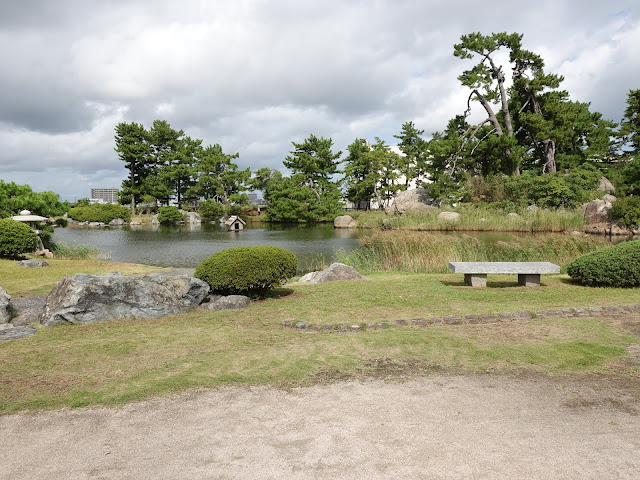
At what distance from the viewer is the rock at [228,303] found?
24.7 feet

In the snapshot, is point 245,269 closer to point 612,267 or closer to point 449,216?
point 612,267

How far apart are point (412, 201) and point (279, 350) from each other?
30.6 metres

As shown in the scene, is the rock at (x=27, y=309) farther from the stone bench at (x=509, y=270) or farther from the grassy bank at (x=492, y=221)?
the grassy bank at (x=492, y=221)

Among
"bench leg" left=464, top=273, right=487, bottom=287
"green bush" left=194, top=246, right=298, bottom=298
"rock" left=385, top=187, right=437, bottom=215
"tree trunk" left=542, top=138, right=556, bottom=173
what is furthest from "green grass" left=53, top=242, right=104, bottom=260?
"tree trunk" left=542, top=138, right=556, bottom=173

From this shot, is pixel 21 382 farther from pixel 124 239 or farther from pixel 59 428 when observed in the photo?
pixel 124 239

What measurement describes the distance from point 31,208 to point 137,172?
29262 mm

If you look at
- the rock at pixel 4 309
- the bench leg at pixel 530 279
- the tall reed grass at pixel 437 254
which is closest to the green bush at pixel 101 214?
the tall reed grass at pixel 437 254

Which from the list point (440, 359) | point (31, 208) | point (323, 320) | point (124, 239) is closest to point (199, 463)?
point (440, 359)

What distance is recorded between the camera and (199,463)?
289 centimetres

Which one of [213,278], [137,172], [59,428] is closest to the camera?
[59,428]

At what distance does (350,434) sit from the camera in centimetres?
323

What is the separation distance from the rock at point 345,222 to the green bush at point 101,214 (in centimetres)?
2078

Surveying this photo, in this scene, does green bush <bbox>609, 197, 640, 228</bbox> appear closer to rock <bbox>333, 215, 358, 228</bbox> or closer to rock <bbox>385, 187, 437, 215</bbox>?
rock <bbox>385, 187, 437, 215</bbox>

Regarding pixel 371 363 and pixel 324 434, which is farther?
A: pixel 371 363
